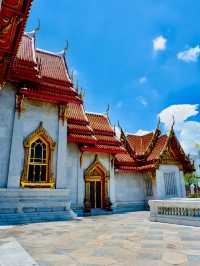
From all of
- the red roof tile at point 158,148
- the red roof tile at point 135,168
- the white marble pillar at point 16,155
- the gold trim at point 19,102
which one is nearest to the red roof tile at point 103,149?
the red roof tile at point 135,168

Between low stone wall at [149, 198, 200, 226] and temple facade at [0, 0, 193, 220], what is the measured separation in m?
3.59

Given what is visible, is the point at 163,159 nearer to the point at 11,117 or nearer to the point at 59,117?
the point at 59,117

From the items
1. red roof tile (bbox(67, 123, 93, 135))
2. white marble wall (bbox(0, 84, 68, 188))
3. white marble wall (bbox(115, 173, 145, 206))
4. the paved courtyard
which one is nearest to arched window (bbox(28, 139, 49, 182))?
white marble wall (bbox(0, 84, 68, 188))

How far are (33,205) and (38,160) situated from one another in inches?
75.6

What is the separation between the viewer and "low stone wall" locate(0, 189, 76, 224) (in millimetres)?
9102

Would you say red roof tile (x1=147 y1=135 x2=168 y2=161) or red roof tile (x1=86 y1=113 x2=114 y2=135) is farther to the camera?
red roof tile (x1=147 y1=135 x2=168 y2=161)

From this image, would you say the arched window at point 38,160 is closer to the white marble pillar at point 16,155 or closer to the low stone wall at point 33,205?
the white marble pillar at point 16,155

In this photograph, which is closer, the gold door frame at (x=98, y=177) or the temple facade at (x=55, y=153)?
the temple facade at (x=55, y=153)

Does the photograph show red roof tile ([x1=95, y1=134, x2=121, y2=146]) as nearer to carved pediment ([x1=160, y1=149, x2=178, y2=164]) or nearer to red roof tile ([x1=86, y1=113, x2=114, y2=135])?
red roof tile ([x1=86, y1=113, x2=114, y2=135])

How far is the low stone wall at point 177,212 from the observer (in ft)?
25.2

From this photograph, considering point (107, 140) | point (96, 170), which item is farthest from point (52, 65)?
point (96, 170)

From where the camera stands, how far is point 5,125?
1012 centimetres

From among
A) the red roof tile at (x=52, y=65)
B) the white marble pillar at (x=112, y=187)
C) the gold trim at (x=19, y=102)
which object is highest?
the red roof tile at (x=52, y=65)

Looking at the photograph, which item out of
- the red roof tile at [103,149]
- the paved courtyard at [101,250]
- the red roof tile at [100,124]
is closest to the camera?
the paved courtyard at [101,250]
